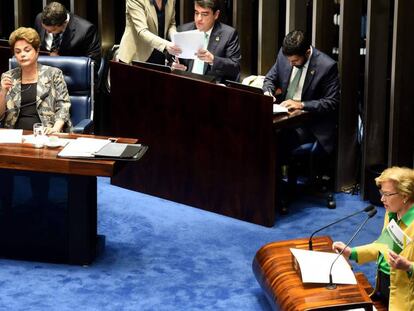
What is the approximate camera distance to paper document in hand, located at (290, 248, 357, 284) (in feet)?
13.1

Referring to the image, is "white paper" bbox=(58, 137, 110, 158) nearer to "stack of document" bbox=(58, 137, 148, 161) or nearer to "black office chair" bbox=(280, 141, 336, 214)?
"stack of document" bbox=(58, 137, 148, 161)

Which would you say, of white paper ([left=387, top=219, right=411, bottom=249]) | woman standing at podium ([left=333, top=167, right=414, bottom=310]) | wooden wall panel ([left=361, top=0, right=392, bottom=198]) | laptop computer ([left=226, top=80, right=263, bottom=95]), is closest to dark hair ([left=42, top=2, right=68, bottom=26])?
laptop computer ([left=226, top=80, right=263, bottom=95])

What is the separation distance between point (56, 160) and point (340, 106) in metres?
Result: 2.42

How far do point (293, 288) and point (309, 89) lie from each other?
2314 millimetres

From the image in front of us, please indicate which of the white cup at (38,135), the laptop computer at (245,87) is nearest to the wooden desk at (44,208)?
Result: the white cup at (38,135)

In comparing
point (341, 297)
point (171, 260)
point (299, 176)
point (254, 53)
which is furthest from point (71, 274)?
point (254, 53)

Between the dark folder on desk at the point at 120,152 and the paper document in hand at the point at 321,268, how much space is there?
1.07 metres

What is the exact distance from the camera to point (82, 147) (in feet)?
16.0

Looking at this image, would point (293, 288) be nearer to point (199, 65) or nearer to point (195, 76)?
point (195, 76)

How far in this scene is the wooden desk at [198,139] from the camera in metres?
5.69

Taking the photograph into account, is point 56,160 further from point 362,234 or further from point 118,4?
point 118,4

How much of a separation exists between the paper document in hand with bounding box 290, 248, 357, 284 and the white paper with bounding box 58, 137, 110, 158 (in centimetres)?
128

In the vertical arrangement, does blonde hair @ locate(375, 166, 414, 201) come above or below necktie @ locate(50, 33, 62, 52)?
below

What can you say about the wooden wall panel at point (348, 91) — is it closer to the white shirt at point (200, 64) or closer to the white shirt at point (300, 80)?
the white shirt at point (300, 80)
